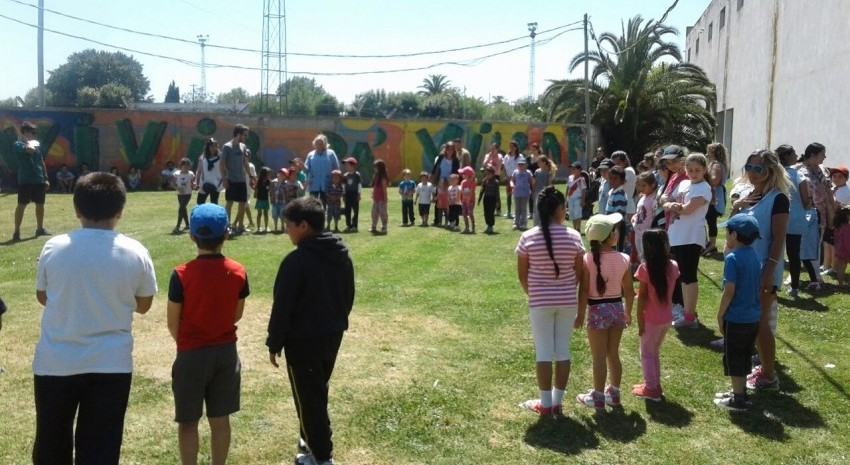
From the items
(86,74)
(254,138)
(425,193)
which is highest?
(86,74)

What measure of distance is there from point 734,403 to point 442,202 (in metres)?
12.0

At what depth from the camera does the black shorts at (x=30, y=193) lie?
536 inches

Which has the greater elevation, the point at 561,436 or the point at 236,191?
the point at 236,191

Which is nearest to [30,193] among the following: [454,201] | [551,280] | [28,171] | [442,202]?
[28,171]

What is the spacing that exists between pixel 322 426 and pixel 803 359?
4729 millimetres

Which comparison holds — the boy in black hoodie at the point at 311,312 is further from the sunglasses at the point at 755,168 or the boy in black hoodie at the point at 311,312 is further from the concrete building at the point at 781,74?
the concrete building at the point at 781,74

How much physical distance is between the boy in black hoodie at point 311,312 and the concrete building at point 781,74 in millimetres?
15106

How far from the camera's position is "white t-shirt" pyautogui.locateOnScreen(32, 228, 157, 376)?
378 centimetres

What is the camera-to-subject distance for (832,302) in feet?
31.7

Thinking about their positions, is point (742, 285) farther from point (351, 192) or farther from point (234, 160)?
point (351, 192)

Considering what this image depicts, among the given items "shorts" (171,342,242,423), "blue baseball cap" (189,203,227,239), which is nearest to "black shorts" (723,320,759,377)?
"shorts" (171,342,242,423)

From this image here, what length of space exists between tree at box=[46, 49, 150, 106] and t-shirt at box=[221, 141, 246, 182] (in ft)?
271

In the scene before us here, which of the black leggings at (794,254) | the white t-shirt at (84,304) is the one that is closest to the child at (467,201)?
the black leggings at (794,254)

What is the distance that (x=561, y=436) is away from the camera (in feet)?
18.0
